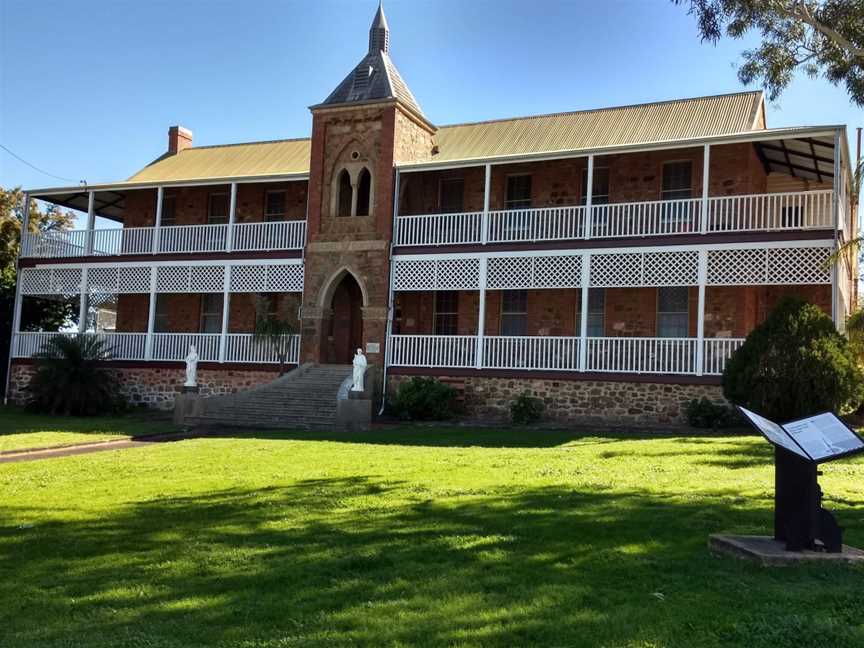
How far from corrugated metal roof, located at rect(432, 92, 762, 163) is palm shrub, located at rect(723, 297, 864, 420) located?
7.74 meters

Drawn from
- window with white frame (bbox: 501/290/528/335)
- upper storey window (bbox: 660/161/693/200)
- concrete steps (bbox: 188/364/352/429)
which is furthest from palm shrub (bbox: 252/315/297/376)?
upper storey window (bbox: 660/161/693/200)

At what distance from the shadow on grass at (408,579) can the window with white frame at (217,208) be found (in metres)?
18.3

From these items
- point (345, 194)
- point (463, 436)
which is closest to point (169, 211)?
point (345, 194)

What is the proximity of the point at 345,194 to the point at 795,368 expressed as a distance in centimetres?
1316

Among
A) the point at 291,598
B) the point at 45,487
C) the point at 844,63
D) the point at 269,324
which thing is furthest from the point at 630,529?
the point at 269,324

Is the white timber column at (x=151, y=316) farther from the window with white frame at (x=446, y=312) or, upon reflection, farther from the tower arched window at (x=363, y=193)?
the window with white frame at (x=446, y=312)

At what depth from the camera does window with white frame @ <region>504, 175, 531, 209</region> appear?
21891mm

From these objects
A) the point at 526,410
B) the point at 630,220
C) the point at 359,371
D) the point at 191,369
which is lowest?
the point at 526,410

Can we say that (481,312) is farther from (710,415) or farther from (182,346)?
(182,346)

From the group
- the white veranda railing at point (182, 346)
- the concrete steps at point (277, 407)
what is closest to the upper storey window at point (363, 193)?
the white veranda railing at point (182, 346)

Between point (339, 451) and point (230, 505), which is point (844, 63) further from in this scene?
point (230, 505)

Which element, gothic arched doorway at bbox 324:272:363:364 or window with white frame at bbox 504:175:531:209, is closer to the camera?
window with white frame at bbox 504:175:531:209

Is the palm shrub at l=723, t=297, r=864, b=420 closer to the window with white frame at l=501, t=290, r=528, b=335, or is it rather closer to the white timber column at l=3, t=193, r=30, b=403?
the window with white frame at l=501, t=290, r=528, b=335

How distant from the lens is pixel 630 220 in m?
19.2
